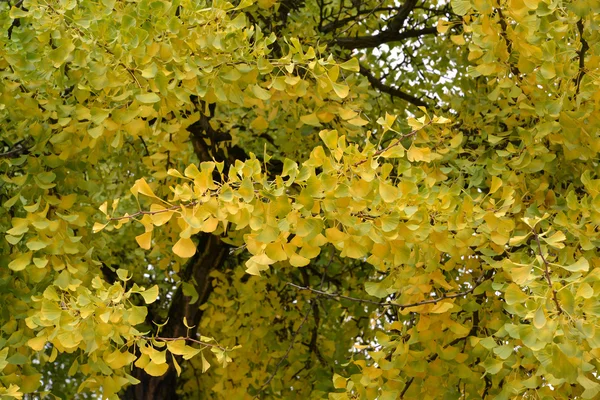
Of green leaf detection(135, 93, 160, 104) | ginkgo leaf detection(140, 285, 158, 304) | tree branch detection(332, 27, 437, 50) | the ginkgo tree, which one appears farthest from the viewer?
tree branch detection(332, 27, 437, 50)

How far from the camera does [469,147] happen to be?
3.55 m

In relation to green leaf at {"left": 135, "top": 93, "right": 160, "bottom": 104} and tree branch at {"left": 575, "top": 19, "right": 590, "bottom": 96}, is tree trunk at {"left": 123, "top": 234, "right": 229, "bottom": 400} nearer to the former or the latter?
green leaf at {"left": 135, "top": 93, "right": 160, "bottom": 104}

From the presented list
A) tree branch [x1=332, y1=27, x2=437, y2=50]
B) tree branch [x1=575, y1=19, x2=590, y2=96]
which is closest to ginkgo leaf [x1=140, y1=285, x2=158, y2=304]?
tree branch [x1=575, y1=19, x2=590, y2=96]

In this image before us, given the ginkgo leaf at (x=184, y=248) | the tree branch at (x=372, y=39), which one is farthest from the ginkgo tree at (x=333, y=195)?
the tree branch at (x=372, y=39)

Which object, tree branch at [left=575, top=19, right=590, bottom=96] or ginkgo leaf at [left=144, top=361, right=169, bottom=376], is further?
tree branch at [left=575, top=19, right=590, bottom=96]

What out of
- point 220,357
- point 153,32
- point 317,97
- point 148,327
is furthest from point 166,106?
point 148,327

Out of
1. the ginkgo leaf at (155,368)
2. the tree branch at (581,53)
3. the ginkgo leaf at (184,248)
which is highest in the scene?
the tree branch at (581,53)

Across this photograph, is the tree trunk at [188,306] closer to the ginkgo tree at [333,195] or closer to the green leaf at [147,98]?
the ginkgo tree at [333,195]

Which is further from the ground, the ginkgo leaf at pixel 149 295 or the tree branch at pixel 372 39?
the ginkgo leaf at pixel 149 295

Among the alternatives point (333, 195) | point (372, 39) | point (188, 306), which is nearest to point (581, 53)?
point (333, 195)

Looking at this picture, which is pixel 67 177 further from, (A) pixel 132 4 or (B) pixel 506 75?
(B) pixel 506 75

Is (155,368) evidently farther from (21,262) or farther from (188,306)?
(188,306)

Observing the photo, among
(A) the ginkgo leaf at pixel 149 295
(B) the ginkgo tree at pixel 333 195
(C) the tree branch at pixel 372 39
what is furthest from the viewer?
(C) the tree branch at pixel 372 39

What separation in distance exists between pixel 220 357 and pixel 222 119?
6.09 ft
